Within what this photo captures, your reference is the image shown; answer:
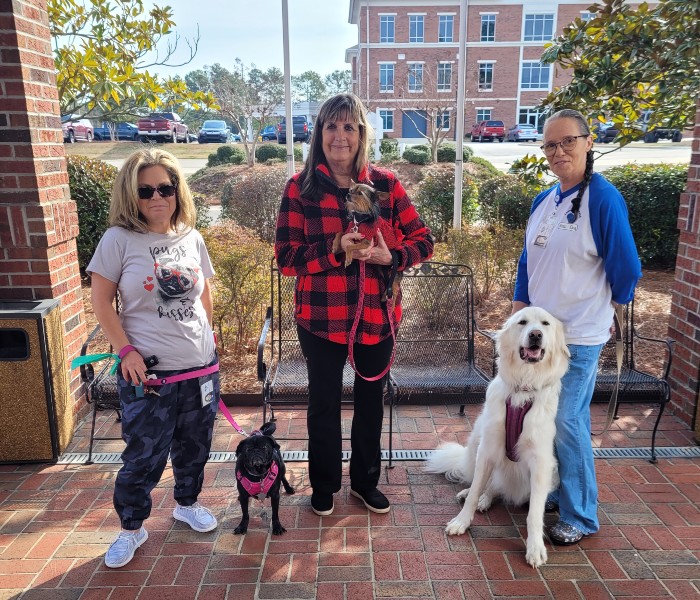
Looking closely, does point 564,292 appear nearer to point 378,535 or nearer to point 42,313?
point 378,535

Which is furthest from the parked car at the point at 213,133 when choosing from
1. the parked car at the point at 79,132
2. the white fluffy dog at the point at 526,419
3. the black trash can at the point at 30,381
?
the white fluffy dog at the point at 526,419

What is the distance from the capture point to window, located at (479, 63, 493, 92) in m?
43.8

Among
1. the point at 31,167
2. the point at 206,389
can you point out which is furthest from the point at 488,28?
the point at 206,389

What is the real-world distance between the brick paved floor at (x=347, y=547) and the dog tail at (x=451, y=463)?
2.4 inches

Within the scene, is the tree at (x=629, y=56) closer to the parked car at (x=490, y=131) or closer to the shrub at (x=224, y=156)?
the shrub at (x=224, y=156)

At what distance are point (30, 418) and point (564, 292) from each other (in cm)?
343

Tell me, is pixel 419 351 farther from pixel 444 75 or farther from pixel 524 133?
pixel 524 133

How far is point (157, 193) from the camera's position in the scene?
8.62 ft

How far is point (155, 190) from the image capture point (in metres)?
2.63

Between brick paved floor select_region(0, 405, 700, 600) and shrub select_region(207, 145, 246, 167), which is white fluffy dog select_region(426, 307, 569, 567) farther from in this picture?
shrub select_region(207, 145, 246, 167)

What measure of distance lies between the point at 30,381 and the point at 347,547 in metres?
2.34

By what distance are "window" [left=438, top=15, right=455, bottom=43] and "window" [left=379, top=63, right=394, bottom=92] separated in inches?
166

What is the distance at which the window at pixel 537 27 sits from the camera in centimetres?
4350

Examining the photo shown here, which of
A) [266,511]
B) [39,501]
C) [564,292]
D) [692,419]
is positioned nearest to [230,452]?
[266,511]
